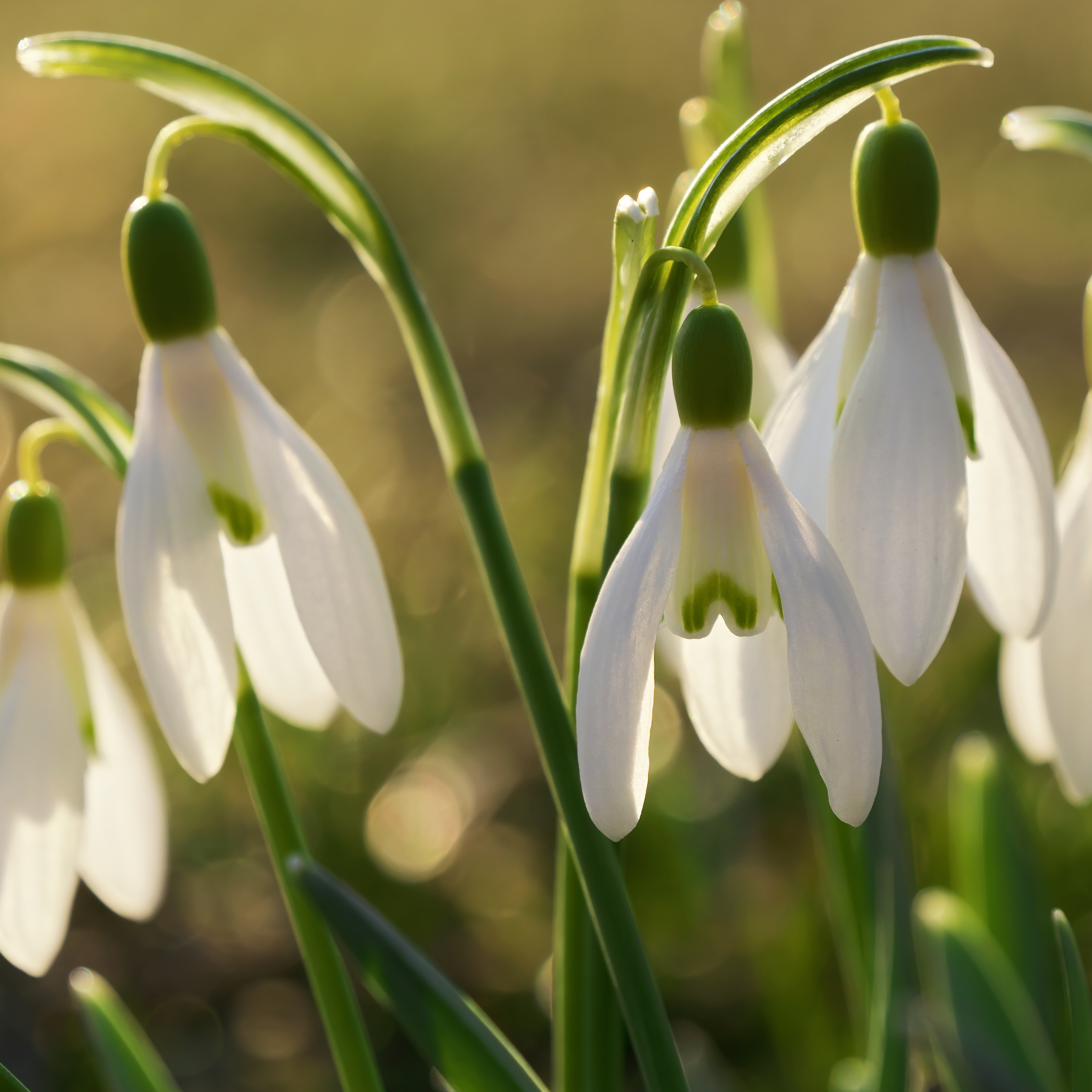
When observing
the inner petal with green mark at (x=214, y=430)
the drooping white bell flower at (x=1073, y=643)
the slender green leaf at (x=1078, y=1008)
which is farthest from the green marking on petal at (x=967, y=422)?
the inner petal with green mark at (x=214, y=430)

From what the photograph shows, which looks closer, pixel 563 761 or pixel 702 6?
pixel 563 761

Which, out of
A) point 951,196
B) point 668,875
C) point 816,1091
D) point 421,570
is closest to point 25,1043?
point 668,875

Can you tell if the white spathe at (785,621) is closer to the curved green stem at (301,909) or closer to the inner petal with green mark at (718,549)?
the inner petal with green mark at (718,549)

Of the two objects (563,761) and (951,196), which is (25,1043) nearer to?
(563,761)

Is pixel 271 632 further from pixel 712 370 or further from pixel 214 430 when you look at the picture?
pixel 712 370

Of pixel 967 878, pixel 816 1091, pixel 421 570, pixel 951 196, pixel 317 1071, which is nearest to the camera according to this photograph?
pixel 967 878

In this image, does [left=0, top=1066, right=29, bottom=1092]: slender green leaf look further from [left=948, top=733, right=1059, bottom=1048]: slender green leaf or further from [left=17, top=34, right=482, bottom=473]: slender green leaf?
[left=948, top=733, right=1059, bottom=1048]: slender green leaf

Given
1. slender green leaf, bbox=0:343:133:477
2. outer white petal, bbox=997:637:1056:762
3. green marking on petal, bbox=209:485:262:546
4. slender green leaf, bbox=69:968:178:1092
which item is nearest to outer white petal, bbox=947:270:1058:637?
outer white petal, bbox=997:637:1056:762

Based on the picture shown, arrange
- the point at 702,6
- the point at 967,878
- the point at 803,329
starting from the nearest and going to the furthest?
1. the point at 967,878
2. the point at 803,329
3. the point at 702,6
